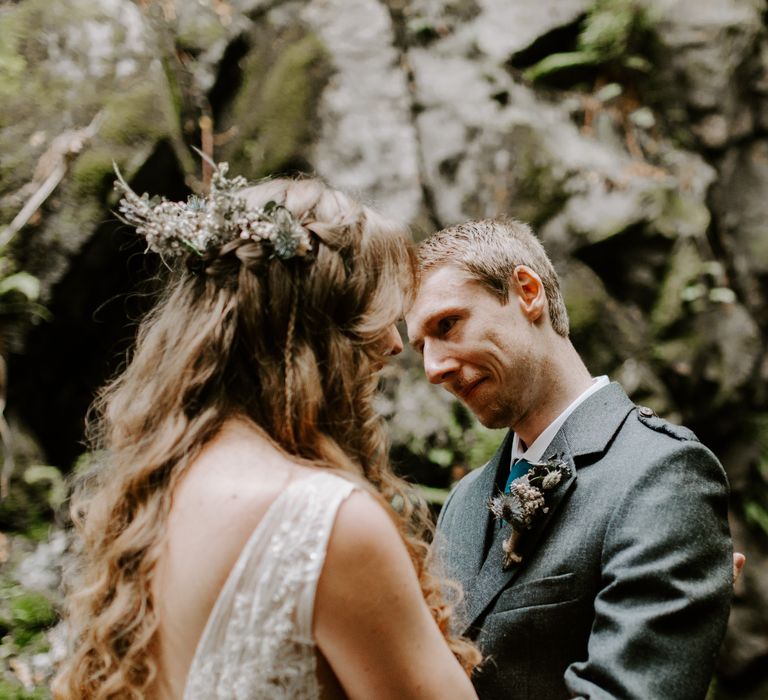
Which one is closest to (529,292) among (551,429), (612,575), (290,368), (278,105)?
(551,429)

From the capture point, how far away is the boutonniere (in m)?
2.16

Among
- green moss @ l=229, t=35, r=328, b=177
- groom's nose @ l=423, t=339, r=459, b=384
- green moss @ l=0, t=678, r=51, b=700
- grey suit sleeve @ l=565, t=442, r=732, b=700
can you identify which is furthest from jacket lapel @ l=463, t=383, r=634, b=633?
green moss @ l=229, t=35, r=328, b=177

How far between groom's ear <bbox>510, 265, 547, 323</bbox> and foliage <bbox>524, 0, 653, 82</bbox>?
4.11 metres

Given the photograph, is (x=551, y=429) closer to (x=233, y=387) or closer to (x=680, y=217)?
(x=233, y=387)

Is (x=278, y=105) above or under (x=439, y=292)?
above

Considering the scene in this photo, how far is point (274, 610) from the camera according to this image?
4.73 feet

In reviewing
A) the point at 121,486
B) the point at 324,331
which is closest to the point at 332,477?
the point at 324,331

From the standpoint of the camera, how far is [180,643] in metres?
1.51

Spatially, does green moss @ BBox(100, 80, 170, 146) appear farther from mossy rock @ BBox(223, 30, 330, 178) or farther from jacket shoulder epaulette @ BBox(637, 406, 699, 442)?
jacket shoulder epaulette @ BBox(637, 406, 699, 442)

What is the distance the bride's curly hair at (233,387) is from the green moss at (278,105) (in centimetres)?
353

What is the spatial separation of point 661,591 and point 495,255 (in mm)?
1292

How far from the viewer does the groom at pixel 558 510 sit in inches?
70.5

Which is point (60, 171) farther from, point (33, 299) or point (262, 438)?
point (262, 438)

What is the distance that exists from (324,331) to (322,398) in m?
0.17
